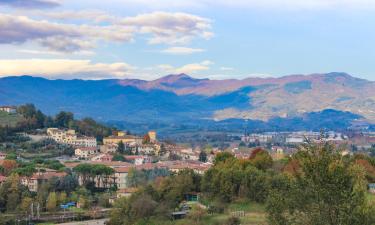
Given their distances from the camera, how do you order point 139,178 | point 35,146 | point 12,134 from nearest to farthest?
point 139,178 < point 35,146 < point 12,134

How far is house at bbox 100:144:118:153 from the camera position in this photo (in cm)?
6589

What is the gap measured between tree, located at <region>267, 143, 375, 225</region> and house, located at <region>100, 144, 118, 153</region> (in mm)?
55191

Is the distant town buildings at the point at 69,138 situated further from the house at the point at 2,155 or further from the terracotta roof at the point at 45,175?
the terracotta roof at the point at 45,175

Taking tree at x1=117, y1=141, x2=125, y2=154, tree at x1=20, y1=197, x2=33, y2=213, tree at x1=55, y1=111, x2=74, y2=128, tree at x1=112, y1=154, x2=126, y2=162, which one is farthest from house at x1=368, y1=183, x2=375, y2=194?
tree at x1=55, y1=111, x2=74, y2=128

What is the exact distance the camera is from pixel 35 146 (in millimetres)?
60844

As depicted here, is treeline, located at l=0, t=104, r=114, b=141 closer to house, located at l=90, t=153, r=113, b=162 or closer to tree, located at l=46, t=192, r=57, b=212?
house, located at l=90, t=153, r=113, b=162

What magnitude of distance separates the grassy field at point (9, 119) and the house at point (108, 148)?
9.57 meters

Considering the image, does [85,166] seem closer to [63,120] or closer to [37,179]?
[37,179]

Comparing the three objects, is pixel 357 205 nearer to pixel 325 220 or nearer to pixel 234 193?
pixel 325 220

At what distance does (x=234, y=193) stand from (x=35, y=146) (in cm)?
3266

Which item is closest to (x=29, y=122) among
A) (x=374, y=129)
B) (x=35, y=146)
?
(x=35, y=146)

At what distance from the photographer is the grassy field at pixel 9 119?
2660 inches

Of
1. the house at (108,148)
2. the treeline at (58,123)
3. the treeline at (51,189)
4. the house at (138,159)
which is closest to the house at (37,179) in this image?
the treeline at (51,189)

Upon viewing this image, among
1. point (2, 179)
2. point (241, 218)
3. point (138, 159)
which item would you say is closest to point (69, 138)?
point (138, 159)
